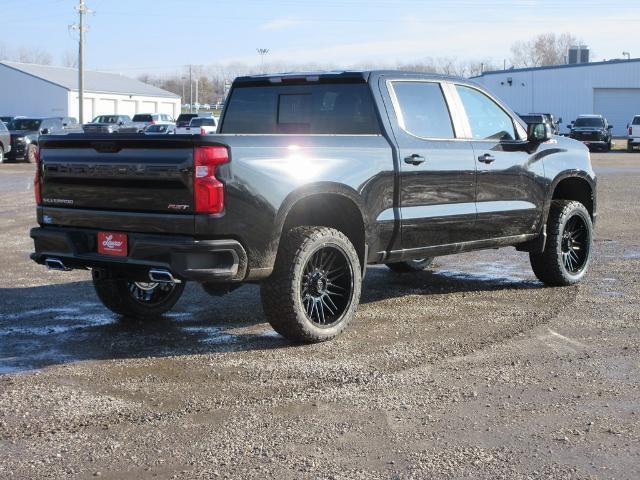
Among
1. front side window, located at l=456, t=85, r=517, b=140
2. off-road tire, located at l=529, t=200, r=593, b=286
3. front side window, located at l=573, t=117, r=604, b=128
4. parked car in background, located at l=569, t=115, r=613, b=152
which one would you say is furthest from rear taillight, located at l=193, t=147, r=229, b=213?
front side window, located at l=573, t=117, r=604, b=128

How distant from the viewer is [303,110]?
7742 millimetres

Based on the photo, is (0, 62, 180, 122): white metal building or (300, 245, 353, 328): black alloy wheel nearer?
(300, 245, 353, 328): black alloy wheel

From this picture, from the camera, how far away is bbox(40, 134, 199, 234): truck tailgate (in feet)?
19.5

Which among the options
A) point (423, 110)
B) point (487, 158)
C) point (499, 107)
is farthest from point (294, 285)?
point (499, 107)

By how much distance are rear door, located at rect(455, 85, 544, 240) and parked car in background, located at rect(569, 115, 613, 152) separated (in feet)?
128

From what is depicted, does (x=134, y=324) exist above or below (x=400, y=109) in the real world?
below

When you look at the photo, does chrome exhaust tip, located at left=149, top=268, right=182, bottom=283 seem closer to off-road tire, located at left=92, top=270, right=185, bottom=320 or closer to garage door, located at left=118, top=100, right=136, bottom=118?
off-road tire, located at left=92, top=270, right=185, bottom=320

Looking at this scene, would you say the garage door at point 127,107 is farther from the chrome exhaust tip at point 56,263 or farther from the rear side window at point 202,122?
the chrome exhaust tip at point 56,263

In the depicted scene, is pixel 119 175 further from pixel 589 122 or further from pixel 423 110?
pixel 589 122

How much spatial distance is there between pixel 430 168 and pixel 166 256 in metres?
2.48

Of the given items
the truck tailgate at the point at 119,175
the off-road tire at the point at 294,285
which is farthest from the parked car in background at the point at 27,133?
the off-road tire at the point at 294,285

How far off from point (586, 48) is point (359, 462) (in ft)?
287

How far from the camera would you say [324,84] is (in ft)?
25.0

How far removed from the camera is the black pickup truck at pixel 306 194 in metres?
5.99
